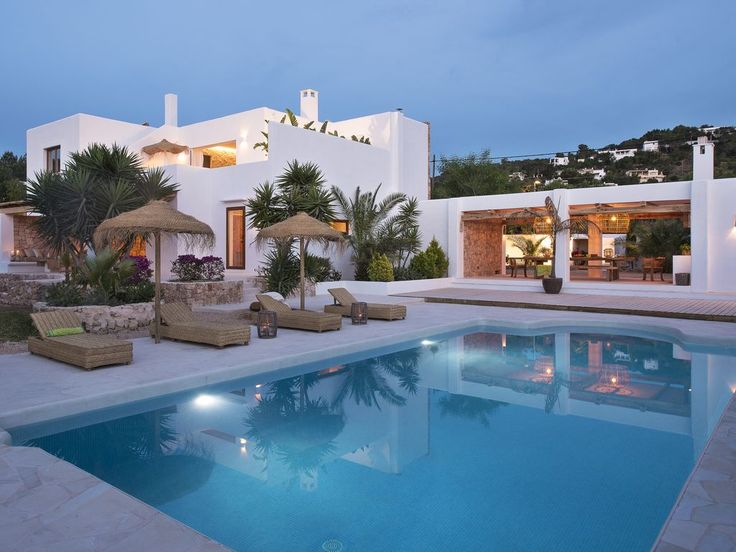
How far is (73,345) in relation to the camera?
25.6 feet

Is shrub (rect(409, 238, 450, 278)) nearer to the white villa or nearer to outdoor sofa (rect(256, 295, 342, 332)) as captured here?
the white villa

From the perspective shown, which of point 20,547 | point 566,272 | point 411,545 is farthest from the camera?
point 566,272

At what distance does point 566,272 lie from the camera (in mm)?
19641

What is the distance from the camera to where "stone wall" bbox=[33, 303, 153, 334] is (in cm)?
1084

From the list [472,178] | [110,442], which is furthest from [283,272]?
[472,178]

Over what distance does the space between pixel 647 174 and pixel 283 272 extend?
45818mm

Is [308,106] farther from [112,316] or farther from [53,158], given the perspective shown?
[112,316]

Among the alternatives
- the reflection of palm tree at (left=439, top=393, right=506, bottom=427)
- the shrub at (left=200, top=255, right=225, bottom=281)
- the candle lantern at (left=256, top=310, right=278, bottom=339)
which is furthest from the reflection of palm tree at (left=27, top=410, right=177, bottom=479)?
the shrub at (left=200, top=255, right=225, bottom=281)

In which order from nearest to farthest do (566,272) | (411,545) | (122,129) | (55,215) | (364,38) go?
(411,545) < (55,215) < (566,272) < (122,129) < (364,38)

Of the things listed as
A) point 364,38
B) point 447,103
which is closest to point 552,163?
point 364,38

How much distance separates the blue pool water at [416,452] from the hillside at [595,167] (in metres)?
28.9

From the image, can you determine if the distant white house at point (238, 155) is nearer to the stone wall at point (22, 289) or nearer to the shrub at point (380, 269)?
the shrub at point (380, 269)

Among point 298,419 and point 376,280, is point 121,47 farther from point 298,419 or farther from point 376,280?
point 298,419

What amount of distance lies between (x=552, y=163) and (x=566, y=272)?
46999mm
